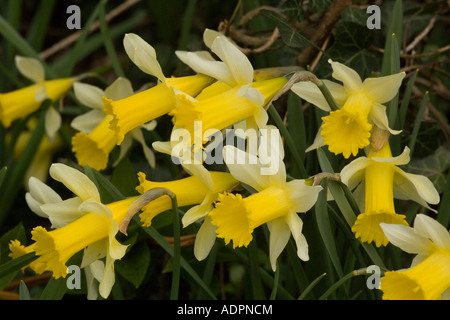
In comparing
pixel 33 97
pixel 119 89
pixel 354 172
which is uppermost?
pixel 33 97

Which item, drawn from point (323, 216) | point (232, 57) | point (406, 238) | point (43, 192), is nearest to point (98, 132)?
point (43, 192)

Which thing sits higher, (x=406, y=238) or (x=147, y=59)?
(x=147, y=59)

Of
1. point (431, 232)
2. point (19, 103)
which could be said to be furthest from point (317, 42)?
point (19, 103)

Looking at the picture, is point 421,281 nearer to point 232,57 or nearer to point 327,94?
point 327,94

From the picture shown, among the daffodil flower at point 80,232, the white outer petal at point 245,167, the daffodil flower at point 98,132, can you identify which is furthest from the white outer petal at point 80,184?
the daffodil flower at point 98,132

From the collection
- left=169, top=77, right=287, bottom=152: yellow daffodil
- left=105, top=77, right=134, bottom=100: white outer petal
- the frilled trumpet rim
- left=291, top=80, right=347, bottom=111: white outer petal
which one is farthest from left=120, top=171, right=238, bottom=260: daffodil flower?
left=105, top=77, right=134, bottom=100: white outer petal

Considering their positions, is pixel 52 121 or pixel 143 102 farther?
pixel 52 121

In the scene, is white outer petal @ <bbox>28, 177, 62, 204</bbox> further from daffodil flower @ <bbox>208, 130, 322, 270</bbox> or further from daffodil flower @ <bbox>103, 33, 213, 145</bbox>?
daffodil flower @ <bbox>208, 130, 322, 270</bbox>
